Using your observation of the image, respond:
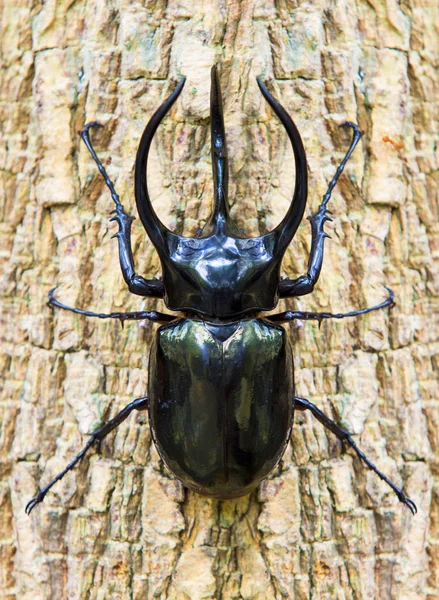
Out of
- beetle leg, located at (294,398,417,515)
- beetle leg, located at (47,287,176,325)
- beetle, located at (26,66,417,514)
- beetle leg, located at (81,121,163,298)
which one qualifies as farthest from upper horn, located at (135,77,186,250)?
beetle leg, located at (294,398,417,515)

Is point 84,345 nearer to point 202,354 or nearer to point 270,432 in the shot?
point 202,354

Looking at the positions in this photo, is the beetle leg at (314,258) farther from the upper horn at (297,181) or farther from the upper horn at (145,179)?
the upper horn at (145,179)

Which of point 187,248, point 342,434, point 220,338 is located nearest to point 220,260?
point 187,248

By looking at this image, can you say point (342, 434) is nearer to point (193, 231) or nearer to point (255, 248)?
point (255, 248)

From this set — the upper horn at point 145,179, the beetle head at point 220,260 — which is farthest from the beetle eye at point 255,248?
the upper horn at point 145,179

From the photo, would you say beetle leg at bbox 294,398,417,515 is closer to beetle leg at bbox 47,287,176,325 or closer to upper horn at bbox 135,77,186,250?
beetle leg at bbox 47,287,176,325

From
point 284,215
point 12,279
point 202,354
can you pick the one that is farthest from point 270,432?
point 12,279

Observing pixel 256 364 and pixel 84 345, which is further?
pixel 84 345
